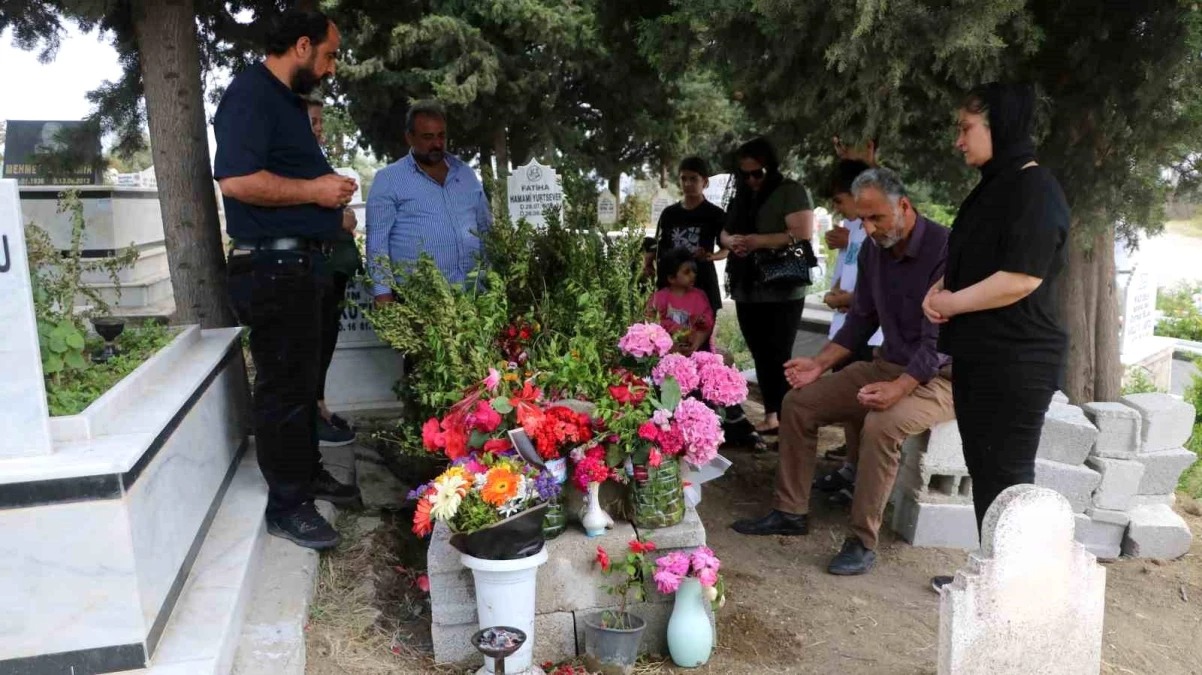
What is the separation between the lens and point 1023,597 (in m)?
2.48

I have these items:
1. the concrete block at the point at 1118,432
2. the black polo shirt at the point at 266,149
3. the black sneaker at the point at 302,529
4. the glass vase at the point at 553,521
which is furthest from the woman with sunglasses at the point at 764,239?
the black sneaker at the point at 302,529

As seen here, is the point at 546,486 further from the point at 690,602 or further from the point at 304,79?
the point at 304,79

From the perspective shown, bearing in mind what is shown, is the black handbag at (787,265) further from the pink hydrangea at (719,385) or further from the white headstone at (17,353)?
the white headstone at (17,353)

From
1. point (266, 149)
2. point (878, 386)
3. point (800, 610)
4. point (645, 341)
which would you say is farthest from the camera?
point (878, 386)

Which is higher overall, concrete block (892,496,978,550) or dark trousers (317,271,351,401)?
dark trousers (317,271,351,401)

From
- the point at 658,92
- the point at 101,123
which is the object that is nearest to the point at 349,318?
the point at 101,123

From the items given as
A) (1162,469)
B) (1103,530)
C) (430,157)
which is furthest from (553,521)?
(1162,469)

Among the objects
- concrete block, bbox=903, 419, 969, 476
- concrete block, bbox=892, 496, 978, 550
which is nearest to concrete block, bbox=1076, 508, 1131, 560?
concrete block, bbox=892, 496, 978, 550

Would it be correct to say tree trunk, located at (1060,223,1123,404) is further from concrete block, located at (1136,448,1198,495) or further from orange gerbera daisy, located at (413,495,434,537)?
orange gerbera daisy, located at (413,495,434,537)

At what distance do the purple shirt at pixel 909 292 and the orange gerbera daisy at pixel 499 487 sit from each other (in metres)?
1.87

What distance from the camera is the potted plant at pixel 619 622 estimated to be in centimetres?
284

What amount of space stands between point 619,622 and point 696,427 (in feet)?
2.26

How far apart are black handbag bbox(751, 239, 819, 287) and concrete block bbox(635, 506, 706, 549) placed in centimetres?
226

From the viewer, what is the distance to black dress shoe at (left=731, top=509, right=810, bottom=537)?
161 inches
